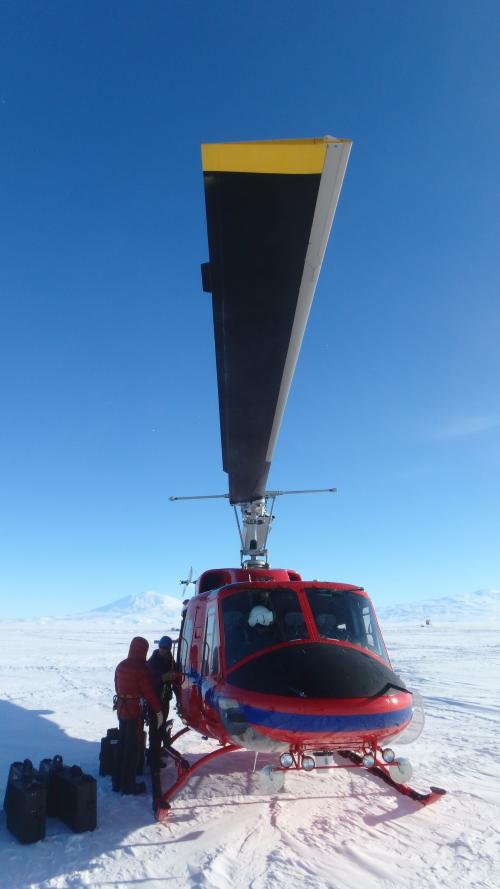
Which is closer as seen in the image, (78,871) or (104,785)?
(78,871)

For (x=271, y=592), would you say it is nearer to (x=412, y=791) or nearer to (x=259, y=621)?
(x=259, y=621)

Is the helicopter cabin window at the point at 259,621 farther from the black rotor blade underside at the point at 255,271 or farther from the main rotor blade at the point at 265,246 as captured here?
the main rotor blade at the point at 265,246

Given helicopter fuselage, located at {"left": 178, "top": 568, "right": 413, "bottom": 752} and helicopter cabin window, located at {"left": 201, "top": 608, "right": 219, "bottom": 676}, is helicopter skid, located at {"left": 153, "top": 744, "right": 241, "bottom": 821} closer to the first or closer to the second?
helicopter fuselage, located at {"left": 178, "top": 568, "right": 413, "bottom": 752}

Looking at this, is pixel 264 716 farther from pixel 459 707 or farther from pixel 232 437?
pixel 459 707

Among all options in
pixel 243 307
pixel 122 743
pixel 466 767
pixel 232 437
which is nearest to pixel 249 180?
pixel 243 307

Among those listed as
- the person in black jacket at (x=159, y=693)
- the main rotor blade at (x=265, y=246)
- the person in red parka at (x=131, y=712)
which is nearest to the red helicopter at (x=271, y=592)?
the main rotor blade at (x=265, y=246)

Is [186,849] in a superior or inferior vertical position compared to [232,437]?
inferior

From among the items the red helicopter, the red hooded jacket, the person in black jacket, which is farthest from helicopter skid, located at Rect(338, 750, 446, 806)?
the red hooded jacket
